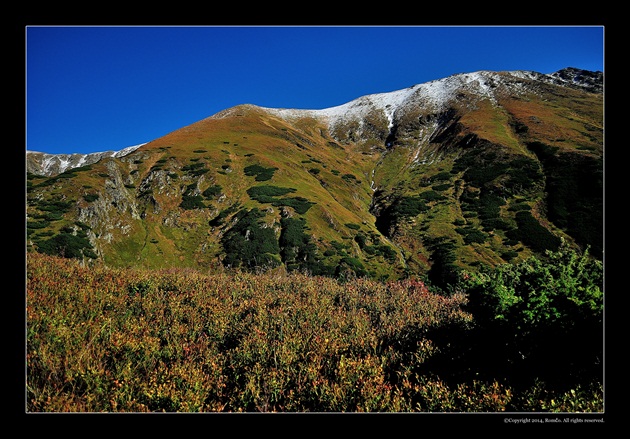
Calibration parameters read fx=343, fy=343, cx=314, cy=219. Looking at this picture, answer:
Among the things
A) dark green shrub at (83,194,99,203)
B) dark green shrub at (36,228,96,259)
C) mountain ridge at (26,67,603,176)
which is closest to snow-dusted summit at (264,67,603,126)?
mountain ridge at (26,67,603,176)

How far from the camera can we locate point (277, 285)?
12234 mm

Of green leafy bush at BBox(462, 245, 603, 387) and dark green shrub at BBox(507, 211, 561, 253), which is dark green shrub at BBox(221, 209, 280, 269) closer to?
green leafy bush at BBox(462, 245, 603, 387)

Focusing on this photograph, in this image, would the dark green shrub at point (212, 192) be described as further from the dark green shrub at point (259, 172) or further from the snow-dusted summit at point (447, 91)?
the snow-dusted summit at point (447, 91)

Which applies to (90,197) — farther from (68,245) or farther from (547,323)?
(547,323)

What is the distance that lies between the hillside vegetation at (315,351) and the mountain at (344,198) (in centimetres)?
2329

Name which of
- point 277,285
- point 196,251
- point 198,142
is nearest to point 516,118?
point 198,142

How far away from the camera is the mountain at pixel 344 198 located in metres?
48.6

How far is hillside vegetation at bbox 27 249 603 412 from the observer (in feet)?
15.6

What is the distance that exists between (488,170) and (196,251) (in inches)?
2646

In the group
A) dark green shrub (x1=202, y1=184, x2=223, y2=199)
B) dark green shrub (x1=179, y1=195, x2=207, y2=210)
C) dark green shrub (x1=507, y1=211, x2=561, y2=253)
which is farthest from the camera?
dark green shrub (x1=202, y1=184, x2=223, y2=199)

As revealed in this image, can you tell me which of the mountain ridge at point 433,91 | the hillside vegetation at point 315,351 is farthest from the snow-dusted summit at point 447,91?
the hillside vegetation at point 315,351

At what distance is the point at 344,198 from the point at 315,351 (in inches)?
2871

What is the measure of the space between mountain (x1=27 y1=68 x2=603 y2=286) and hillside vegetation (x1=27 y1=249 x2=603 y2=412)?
23.3m
